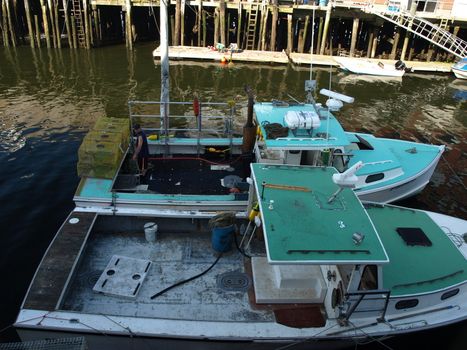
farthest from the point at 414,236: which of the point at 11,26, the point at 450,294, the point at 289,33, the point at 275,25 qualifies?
the point at 11,26

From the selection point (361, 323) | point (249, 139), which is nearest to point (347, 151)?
point (249, 139)

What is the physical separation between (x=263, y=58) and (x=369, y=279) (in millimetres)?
25293

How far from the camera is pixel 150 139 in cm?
1270

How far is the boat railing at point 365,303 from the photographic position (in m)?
6.87

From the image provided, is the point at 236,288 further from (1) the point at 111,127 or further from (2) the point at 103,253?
(1) the point at 111,127

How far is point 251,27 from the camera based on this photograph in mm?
33656

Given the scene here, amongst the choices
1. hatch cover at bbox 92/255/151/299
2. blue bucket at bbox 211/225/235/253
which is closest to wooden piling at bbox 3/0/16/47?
hatch cover at bbox 92/255/151/299

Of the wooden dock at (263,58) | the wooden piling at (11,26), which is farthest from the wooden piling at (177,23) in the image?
the wooden piling at (11,26)

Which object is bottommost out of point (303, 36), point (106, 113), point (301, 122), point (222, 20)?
point (106, 113)

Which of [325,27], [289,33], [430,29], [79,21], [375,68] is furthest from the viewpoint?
[79,21]

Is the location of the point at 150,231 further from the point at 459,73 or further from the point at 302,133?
the point at 459,73

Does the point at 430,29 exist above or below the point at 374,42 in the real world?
above

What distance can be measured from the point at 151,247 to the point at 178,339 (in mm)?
2989

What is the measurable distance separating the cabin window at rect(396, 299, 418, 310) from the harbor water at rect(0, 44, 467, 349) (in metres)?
1.19
